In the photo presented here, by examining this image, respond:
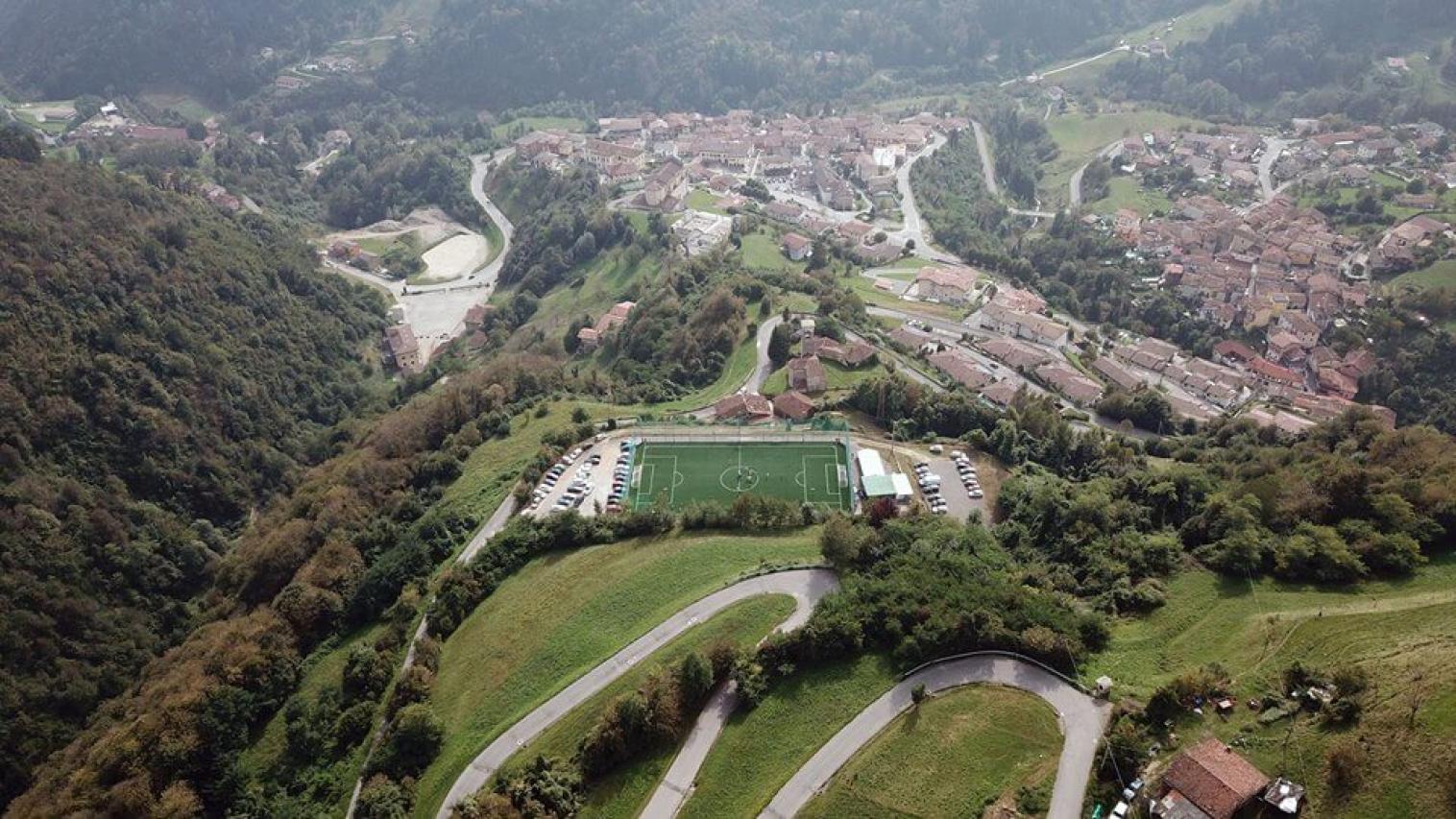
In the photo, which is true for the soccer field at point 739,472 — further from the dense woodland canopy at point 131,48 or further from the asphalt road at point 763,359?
the dense woodland canopy at point 131,48

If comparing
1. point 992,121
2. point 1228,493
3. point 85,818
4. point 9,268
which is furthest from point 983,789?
point 992,121

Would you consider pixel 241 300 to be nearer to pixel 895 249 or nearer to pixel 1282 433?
pixel 895 249

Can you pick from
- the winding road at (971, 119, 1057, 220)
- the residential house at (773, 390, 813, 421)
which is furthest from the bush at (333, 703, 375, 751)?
the winding road at (971, 119, 1057, 220)

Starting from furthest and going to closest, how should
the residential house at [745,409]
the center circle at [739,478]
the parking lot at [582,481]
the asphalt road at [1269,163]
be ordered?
the asphalt road at [1269,163]
the residential house at [745,409]
the center circle at [739,478]
the parking lot at [582,481]

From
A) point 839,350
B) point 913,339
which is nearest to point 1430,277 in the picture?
point 913,339

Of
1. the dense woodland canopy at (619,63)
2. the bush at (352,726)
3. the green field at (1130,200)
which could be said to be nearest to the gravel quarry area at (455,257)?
the dense woodland canopy at (619,63)

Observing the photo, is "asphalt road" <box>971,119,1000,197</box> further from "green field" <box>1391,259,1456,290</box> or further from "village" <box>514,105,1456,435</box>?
"green field" <box>1391,259,1456,290</box>
